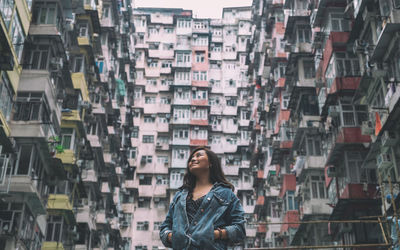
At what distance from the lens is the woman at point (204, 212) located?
553cm

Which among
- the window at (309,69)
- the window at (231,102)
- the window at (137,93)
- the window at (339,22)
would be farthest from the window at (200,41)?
the window at (339,22)

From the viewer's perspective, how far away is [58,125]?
2923cm

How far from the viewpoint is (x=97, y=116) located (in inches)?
1556

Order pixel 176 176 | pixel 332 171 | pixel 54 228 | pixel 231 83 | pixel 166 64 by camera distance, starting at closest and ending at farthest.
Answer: pixel 332 171
pixel 54 228
pixel 176 176
pixel 231 83
pixel 166 64

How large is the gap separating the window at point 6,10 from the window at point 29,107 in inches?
172

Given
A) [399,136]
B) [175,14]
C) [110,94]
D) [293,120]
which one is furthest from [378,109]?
[175,14]

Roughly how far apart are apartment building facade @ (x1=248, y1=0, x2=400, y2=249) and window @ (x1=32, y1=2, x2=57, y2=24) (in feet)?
47.1

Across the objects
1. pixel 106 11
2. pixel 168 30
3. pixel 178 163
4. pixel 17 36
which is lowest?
pixel 17 36

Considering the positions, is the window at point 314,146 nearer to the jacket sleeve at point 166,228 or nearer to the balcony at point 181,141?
the balcony at point 181,141

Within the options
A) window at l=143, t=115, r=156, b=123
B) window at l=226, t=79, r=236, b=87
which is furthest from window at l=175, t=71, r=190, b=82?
window at l=226, t=79, r=236, b=87

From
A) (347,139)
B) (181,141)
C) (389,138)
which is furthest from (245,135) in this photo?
(389,138)

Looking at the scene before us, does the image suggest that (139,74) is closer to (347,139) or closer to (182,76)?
(182,76)

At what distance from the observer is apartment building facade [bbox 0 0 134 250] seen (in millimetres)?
23781

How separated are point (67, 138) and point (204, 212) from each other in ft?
91.2
